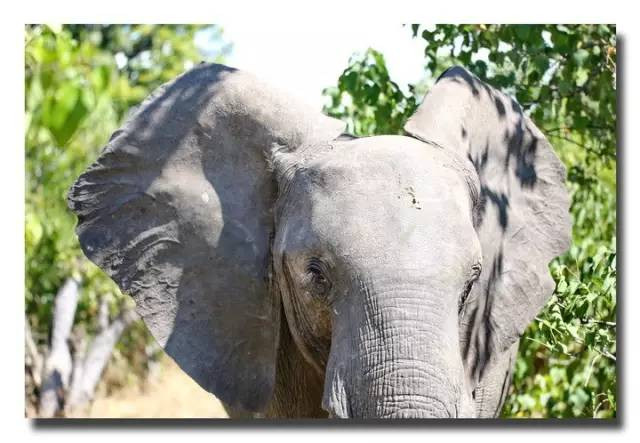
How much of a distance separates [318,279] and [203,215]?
1.60ft

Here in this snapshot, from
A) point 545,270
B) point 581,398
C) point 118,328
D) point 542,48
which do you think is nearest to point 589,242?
point 581,398

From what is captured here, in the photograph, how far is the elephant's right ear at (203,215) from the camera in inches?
138

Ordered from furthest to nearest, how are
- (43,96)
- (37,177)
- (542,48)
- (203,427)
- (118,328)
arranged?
(118,328), (37,177), (542,48), (203,427), (43,96)

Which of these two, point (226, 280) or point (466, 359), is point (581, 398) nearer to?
point (466, 359)

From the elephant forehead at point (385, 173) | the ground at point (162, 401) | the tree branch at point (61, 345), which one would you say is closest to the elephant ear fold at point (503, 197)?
the elephant forehead at point (385, 173)

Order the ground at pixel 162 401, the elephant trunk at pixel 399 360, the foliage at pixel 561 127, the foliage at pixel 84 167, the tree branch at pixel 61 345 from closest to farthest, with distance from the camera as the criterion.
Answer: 1. the elephant trunk at pixel 399 360
2. the foliage at pixel 561 127
3. the foliage at pixel 84 167
4. the tree branch at pixel 61 345
5. the ground at pixel 162 401

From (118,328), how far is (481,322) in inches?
196

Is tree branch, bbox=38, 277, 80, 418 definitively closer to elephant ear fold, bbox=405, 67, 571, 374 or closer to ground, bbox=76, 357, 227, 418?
ground, bbox=76, 357, 227, 418

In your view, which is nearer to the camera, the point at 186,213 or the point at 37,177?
the point at 186,213

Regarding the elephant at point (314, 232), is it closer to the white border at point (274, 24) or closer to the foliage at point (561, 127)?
the white border at point (274, 24)

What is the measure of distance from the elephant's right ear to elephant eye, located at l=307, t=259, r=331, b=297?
307mm

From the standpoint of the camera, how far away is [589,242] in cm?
524

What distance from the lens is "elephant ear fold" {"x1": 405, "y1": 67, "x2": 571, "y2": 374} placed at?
3.63m

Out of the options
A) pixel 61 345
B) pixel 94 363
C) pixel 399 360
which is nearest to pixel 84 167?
pixel 61 345
